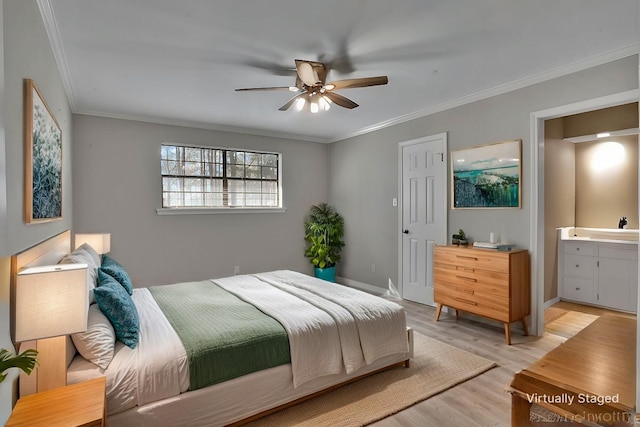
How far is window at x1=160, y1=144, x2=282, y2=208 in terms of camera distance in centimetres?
477

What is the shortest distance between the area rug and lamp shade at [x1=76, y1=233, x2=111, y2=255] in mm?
2611

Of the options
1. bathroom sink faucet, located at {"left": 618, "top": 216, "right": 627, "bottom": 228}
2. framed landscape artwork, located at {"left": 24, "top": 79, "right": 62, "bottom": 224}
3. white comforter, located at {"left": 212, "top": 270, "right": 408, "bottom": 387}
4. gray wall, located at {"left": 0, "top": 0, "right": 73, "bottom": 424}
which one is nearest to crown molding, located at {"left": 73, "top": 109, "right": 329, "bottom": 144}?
framed landscape artwork, located at {"left": 24, "top": 79, "right": 62, "bottom": 224}

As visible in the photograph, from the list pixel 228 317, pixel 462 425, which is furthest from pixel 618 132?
pixel 228 317

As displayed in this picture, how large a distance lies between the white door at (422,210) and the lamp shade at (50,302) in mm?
3733

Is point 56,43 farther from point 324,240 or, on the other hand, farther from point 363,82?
point 324,240

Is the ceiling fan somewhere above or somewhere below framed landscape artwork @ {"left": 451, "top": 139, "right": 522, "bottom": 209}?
above

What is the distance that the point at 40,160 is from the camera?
6.57ft

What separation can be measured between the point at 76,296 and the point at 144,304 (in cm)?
138

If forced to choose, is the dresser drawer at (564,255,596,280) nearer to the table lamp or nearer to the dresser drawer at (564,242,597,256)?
the dresser drawer at (564,242,597,256)

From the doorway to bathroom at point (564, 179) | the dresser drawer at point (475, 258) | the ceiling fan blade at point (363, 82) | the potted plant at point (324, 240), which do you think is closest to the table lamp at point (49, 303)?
the ceiling fan blade at point (363, 82)

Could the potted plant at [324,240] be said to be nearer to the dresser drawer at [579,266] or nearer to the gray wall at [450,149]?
the gray wall at [450,149]

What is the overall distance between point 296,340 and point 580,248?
4.17m

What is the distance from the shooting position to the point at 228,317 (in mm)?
2357

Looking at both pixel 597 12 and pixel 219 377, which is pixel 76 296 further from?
pixel 597 12
